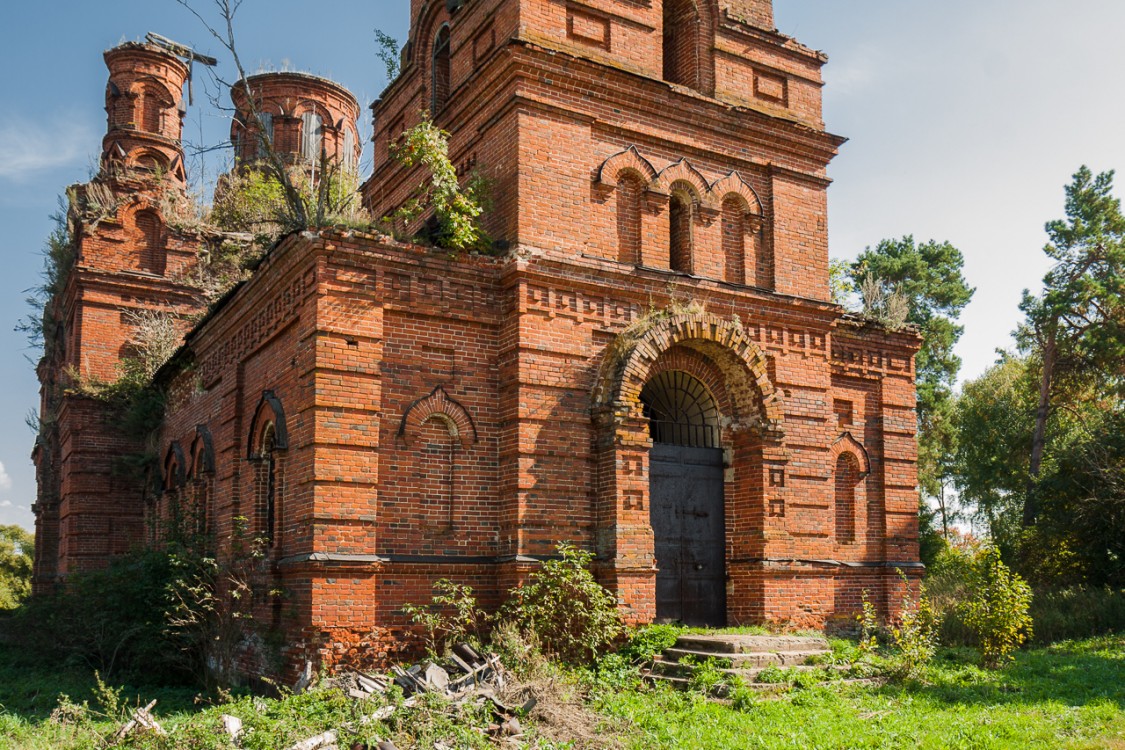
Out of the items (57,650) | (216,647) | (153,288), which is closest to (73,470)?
(153,288)

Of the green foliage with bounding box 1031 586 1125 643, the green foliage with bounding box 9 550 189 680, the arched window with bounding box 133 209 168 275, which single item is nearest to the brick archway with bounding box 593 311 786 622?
the green foliage with bounding box 9 550 189 680

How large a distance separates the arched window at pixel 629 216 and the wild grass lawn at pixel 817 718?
229 inches

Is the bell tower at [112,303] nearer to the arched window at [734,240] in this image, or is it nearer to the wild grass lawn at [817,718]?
the wild grass lawn at [817,718]

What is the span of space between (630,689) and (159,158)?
21294 millimetres

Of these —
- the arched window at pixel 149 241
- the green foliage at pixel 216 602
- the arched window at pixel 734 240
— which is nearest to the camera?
the green foliage at pixel 216 602

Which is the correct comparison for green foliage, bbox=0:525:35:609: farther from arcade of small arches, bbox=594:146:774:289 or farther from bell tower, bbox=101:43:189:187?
arcade of small arches, bbox=594:146:774:289

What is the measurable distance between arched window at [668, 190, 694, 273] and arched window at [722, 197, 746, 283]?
64cm

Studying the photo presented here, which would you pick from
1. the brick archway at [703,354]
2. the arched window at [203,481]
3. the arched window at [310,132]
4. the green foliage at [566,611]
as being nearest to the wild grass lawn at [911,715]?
the green foliage at [566,611]

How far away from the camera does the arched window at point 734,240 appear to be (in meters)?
14.6

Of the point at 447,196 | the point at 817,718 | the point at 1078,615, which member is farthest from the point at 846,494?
the point at 447,196

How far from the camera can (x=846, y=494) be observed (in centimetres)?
1571

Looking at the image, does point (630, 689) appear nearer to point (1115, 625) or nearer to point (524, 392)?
point (524, 392)

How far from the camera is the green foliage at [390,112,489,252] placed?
12.7 metres

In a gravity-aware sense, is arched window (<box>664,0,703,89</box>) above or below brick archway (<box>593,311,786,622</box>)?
above
